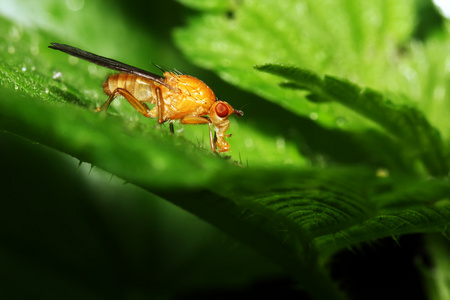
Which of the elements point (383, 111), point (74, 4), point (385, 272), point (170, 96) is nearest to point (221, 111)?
point (170, 96)

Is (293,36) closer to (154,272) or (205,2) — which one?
(205,2)

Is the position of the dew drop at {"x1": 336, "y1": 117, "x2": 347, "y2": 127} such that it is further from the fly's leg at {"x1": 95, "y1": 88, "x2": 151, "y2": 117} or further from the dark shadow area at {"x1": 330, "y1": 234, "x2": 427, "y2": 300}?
the fly's leg at {"x1": 95, "y1": 88, "x2": 151, "y2": 117}

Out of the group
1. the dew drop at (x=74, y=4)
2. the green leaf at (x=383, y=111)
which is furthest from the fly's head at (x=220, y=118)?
the dew drop at (x=74, y=4)

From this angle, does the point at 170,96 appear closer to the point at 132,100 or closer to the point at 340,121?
the point at 132,100

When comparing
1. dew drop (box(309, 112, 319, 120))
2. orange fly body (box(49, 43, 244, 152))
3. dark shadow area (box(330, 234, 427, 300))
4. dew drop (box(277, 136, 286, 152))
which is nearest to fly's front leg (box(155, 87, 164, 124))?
orange fly body (box(49, 43, 244, 152))

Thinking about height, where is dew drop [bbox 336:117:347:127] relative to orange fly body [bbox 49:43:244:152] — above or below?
below

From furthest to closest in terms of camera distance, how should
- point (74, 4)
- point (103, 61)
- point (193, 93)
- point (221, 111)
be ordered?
point (74, 4) < point (193, 93) < point (221, 111) < point (103, 61)
